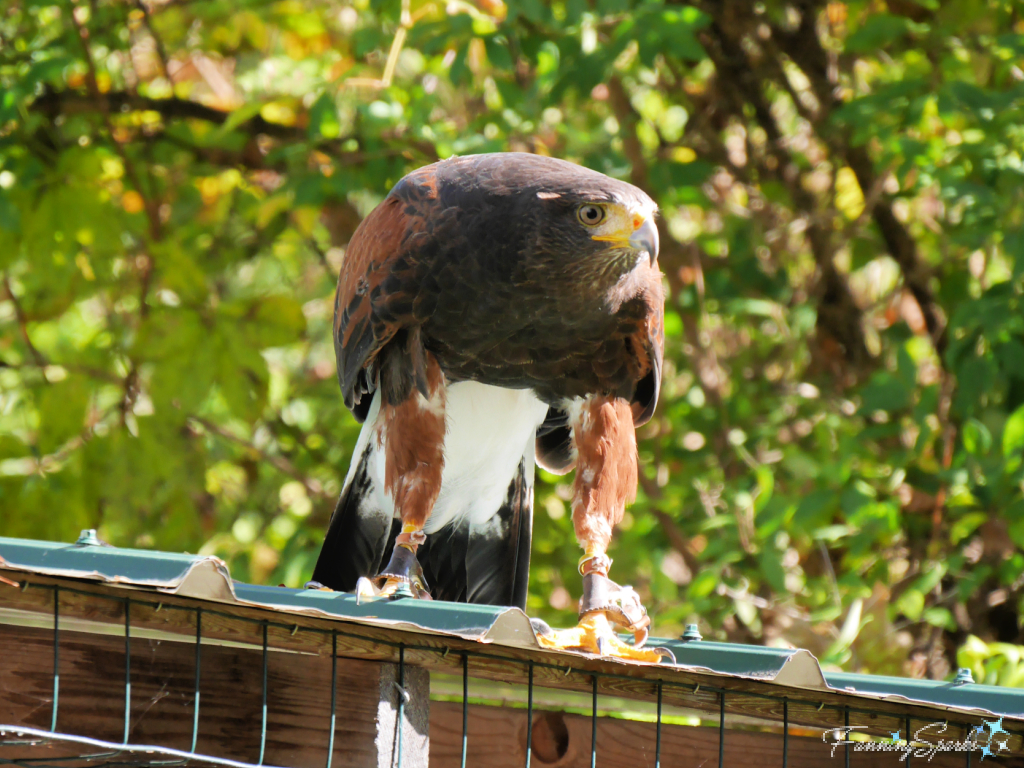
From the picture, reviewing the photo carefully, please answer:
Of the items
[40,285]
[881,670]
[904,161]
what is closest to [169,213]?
[40,285]

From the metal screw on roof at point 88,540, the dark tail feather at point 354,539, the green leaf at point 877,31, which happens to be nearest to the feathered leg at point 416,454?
the dark tail feather at point 354,539

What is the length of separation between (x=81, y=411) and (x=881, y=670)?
356 centimetres

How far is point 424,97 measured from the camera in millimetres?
4535

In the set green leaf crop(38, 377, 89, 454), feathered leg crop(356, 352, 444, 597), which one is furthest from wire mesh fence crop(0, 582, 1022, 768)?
green leaf crop(38, 377, 89, 454)

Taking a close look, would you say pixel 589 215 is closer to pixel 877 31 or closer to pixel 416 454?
pixel 416 454

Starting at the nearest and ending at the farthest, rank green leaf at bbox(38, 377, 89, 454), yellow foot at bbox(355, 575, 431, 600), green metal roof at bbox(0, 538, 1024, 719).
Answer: green metal roof at bbox(0, 538, 1024, 719)
yellow foot at bbox(355, 575, 431, 600)
green leaf at bbox(38, 377, 89, 454)

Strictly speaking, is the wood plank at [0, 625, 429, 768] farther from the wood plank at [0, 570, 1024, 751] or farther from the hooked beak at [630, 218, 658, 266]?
the hooked beak at [630, 218, 658, 266]

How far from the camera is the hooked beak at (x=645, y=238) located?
2682mm

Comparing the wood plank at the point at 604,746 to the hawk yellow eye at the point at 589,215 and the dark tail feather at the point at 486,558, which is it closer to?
the dark tail feather at the point at 486,558

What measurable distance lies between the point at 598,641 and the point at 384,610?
29.3 inches

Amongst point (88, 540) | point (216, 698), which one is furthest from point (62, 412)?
point (88, 540)

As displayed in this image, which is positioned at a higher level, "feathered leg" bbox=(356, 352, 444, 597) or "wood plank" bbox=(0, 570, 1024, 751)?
"feathered leg" bbox=(356, 352, 444, 597)

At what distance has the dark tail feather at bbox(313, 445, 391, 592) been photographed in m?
3.35

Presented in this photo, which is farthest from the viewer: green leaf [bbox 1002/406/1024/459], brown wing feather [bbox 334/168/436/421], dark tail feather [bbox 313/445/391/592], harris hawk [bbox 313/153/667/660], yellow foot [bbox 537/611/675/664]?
green leaf [bbox 1002/406/1024/459]
